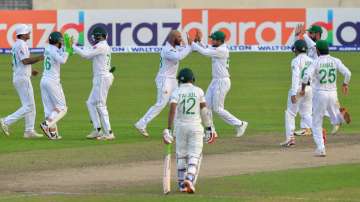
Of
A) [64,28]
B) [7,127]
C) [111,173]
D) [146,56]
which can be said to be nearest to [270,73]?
[146,56]

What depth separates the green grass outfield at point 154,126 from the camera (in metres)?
16.8

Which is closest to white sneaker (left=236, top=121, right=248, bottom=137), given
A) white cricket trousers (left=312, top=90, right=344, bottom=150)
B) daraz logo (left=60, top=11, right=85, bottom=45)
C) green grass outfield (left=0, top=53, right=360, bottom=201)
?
green grass outfield (left=0, top=53, right=360, bottom=201)

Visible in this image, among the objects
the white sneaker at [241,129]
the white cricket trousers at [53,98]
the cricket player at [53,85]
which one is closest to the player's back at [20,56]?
the cricket player at [53,85]

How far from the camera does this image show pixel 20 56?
78.1 ft

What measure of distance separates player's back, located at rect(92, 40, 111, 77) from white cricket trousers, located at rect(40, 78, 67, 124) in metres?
0.87

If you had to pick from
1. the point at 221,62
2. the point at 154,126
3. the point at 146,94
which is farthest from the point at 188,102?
the point at 146,94

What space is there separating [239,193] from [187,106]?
59.2 inches

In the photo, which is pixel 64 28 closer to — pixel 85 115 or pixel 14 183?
pixel 85 115

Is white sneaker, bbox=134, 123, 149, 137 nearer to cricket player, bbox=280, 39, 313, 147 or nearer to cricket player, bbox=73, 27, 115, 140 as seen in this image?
cricket player, bbox=73, 27, 115, 140

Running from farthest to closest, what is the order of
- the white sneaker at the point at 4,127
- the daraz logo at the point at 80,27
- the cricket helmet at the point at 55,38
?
the daraz logo at the point at 80,27, the white sneaker at the point at 4,127, the cricket helmet at the point at 55,38

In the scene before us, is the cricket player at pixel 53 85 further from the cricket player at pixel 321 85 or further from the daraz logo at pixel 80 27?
the daraz logo at pixel 80 27

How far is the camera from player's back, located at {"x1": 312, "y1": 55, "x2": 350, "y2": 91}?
20.8 m

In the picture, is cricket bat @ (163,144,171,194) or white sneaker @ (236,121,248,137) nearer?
cricket bat @ (163,144,171,194)

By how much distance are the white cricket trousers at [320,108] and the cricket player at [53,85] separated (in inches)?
214
